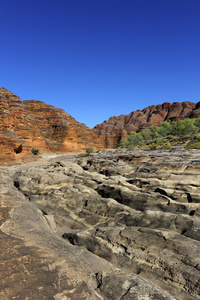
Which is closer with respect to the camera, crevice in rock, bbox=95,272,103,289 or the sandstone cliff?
crevice in rock, bbox=95,272,103,289

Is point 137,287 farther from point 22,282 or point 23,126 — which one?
point 23,126

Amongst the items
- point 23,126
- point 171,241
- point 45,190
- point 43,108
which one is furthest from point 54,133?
point 171,241

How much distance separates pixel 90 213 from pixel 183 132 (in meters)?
70.8

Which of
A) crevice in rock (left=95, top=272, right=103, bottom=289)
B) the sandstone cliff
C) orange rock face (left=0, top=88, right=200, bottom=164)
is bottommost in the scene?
crevice in rock (left=95, top=272, right=103, bottom=289)

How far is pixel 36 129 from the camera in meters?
53.9

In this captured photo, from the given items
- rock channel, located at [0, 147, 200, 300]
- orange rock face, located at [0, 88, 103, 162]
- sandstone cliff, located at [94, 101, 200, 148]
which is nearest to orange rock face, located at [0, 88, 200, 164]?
orange rock face, located at [0, 88, 103, 162]

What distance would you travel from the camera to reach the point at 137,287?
14.5 ft

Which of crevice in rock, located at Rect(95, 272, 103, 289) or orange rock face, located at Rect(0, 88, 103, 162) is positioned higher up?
orange rock face, located at Rect(0, 88, 103, 162)

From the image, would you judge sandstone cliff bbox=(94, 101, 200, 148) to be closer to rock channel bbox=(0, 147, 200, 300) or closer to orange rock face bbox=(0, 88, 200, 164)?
orange rock face bbox=(0, 88, 200, 164)

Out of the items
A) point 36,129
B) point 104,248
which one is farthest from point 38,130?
point 104,248

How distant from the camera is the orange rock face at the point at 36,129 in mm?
31683

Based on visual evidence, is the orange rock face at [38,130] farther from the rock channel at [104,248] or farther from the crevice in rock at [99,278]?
the crevice in rock at [99,278]

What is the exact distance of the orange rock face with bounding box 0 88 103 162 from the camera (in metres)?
31.7

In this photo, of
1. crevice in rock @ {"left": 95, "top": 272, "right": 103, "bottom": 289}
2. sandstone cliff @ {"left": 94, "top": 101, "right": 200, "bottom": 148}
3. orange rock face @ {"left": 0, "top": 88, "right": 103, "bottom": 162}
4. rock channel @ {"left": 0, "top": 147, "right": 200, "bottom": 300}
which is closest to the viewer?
rock channel @ {"left": 0, "top": 147, "right": 200, "bottom": 300}
